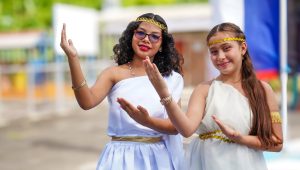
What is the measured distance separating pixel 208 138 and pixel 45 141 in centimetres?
810

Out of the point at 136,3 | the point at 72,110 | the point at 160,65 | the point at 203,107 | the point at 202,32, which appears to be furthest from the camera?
the point at 136,3

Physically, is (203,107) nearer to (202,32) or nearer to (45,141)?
(45,141)

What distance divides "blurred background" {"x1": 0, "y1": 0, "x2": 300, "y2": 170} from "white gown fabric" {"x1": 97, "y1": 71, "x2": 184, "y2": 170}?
3.13 feet

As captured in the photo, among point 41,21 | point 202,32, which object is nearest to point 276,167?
point 202,32

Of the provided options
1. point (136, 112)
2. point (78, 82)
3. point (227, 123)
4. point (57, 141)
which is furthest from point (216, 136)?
point (57, 141)

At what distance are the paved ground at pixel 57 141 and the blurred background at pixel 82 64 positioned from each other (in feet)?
0.05

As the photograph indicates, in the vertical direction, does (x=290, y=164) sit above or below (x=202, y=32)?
below

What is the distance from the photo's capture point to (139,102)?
9.36 ft

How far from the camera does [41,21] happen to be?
2442 centimetres

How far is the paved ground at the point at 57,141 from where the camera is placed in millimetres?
8391

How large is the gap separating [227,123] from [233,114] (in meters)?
0.05

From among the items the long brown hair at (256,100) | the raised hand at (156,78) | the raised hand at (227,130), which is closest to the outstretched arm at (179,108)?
the raised hand at (156,78)

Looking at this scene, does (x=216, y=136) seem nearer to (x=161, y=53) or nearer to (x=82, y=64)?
(x=161, y=53)

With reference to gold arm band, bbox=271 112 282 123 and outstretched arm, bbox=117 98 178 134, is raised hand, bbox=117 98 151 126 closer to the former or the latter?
outstretched arm, bbox=117 98 178 134
